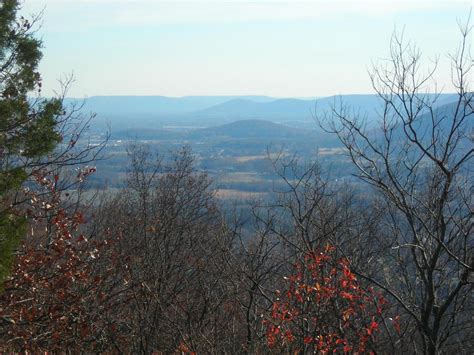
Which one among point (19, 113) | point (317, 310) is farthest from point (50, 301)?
point (317, 310)

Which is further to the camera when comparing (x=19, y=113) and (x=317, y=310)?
(x=19, y=113)

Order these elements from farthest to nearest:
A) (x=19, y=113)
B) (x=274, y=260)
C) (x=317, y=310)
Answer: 1. (x=274, y=260)
2. (x=19, y=113)
3. (x=317, y=310)

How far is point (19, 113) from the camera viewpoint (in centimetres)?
899

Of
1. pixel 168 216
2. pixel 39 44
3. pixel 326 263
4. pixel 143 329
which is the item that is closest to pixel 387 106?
pixel 326 263

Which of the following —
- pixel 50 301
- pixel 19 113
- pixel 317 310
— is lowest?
pixel 50 301

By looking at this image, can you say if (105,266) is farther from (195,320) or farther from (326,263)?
(326,263)

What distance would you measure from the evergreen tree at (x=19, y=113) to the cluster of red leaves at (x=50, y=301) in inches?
25.7

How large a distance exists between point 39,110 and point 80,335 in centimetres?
385

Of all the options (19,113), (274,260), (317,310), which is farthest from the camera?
(274,260)

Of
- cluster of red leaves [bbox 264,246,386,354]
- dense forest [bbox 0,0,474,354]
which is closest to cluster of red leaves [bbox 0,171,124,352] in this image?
dense forest [bbox 0,0,474,354]

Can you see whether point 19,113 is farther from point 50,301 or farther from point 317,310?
point 317,310

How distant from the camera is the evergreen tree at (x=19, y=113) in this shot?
8695 mm

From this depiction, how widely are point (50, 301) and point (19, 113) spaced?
3.24 m

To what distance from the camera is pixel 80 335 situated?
32.0 ft
